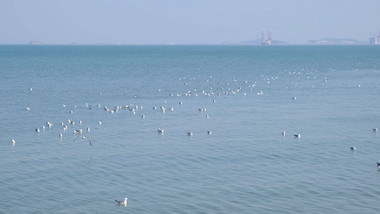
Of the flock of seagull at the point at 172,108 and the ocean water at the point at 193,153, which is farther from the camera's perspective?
the flock of seagull at the point at 172,108

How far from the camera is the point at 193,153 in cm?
3797

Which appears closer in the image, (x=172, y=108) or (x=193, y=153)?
(x=193, y=153)

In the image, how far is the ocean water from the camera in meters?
28.3

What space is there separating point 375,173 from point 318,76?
217 feet

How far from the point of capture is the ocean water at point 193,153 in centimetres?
2833

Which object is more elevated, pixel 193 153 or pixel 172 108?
pixel 172 108

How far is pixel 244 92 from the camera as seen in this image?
72.0 m

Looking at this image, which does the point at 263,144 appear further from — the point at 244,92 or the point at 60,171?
the point at 244,92

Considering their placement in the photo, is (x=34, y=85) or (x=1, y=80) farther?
(x=1, y=80)

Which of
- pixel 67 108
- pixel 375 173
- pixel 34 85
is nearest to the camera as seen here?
pixel 375 173

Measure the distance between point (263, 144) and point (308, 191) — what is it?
11.1 m

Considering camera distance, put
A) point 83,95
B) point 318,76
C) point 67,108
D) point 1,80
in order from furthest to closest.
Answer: point 318,76, point 1,80, point 83,95, point 67,108

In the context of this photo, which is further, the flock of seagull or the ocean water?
the flock of seagull

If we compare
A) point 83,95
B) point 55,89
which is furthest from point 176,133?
point 55,89
